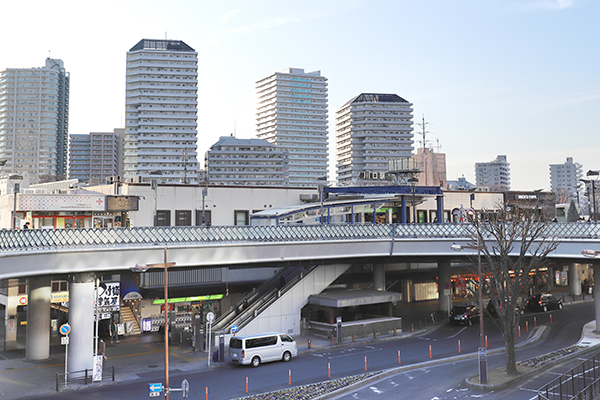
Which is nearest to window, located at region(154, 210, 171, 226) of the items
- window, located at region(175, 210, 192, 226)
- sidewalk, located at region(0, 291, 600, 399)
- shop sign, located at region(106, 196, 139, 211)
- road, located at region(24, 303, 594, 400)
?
window, located at region(175, 210, 192, 226)

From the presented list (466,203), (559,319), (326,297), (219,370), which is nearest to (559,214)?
(466,203)

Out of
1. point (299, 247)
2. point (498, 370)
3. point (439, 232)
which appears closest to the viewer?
point (498, 370)

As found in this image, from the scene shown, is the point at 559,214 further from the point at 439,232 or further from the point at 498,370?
the point at 498,370

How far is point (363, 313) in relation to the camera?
44.3 metres

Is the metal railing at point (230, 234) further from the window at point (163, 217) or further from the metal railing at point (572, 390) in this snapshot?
the window at point (163, 217)

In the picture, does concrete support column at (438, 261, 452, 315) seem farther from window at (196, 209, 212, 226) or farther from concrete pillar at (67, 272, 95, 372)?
concrete pillar at (67, 272, 95, 372)

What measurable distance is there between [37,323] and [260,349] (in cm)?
1481

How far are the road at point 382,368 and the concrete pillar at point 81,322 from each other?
2752 millimetres

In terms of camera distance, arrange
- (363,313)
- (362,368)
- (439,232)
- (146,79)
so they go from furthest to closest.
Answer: (146,79), (363,313), (439,232), (362,368)

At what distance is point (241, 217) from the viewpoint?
5075cm

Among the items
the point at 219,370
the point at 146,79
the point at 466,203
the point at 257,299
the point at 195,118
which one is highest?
the point at 146,79

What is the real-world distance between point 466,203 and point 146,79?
157258 mm

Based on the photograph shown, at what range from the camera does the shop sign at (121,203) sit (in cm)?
4038

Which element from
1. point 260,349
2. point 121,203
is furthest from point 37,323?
point 260,349
